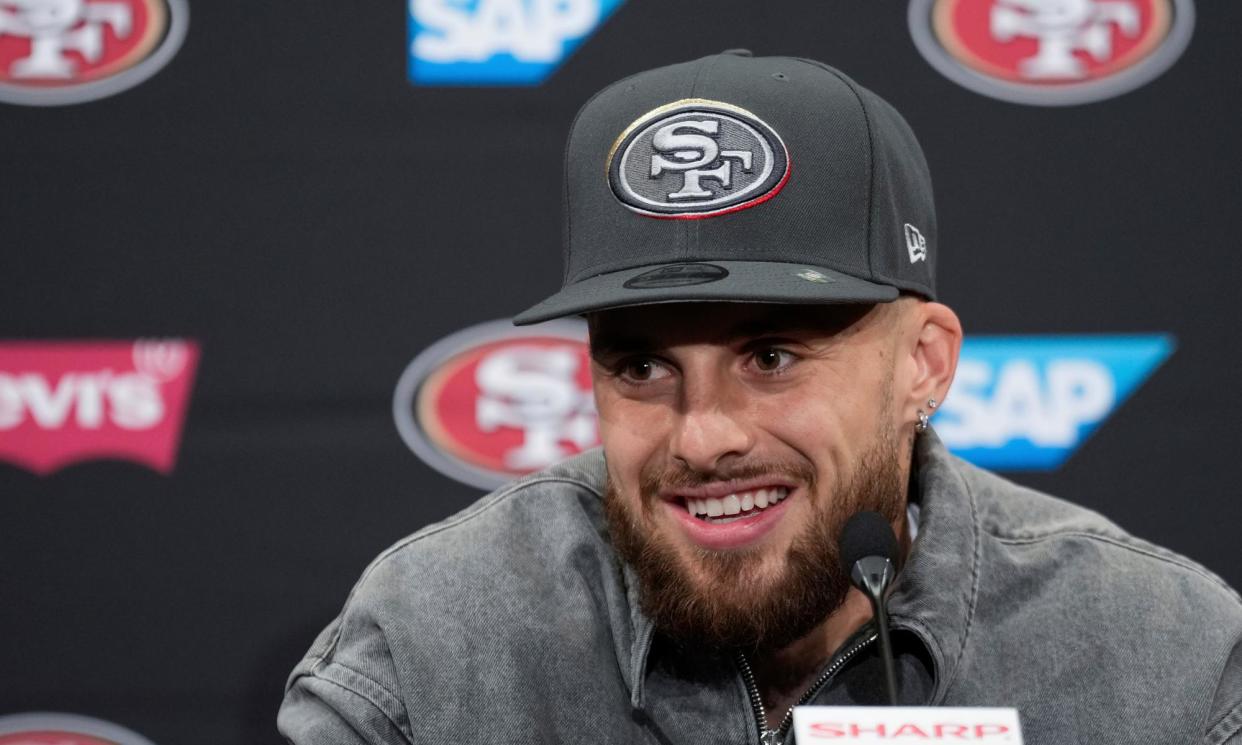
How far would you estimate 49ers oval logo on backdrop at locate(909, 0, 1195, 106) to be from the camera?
178cm

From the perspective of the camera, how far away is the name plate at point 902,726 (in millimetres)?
780

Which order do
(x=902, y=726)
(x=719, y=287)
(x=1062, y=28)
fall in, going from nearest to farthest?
(x=902, y=726), (x=719, y=287), (x=1062, y=28)

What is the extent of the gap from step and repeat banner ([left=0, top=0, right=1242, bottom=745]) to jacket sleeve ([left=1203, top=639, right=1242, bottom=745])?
538 mm

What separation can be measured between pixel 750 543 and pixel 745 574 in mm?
30

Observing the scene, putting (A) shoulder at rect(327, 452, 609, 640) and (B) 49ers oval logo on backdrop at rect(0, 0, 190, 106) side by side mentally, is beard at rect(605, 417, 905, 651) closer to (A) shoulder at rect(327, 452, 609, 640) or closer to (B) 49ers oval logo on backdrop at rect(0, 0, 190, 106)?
(A) shoulder at rect(327, 452, 609, 640)

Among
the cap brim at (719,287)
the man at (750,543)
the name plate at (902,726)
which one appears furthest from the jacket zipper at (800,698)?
the name plate at (902,726)

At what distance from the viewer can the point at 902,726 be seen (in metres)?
0.79

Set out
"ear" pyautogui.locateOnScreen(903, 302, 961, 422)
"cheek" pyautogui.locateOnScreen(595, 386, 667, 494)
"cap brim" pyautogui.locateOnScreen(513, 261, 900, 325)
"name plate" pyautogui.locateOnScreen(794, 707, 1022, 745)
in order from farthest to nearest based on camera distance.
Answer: "ear" pyautogui.locateOnScreen(903, 302, 961, 422)
"cheek" pyautogui.locateOnScreen(595, 386, 667, 494)
"cap brim" pyautogui.locateOnScreen(513, 261, 900, 325)
"name plate" pyautogui.locateOnScreen(794, 707, 1022, 745)

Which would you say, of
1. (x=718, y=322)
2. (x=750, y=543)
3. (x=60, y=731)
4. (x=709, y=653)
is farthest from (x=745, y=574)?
(x=60, y=731)

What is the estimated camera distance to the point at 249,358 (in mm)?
1778

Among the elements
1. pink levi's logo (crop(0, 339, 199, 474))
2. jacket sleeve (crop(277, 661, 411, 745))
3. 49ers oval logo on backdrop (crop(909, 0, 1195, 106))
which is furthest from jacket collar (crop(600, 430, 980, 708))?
pink levi's logo (crop(0, 339, 199, 474))

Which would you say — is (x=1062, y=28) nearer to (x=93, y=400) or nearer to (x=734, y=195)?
(x=734, y=195)

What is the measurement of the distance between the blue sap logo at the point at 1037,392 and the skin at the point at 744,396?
56 cm

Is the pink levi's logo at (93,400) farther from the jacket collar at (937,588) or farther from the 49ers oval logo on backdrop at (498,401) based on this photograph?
the jacket collar at (937,588)
